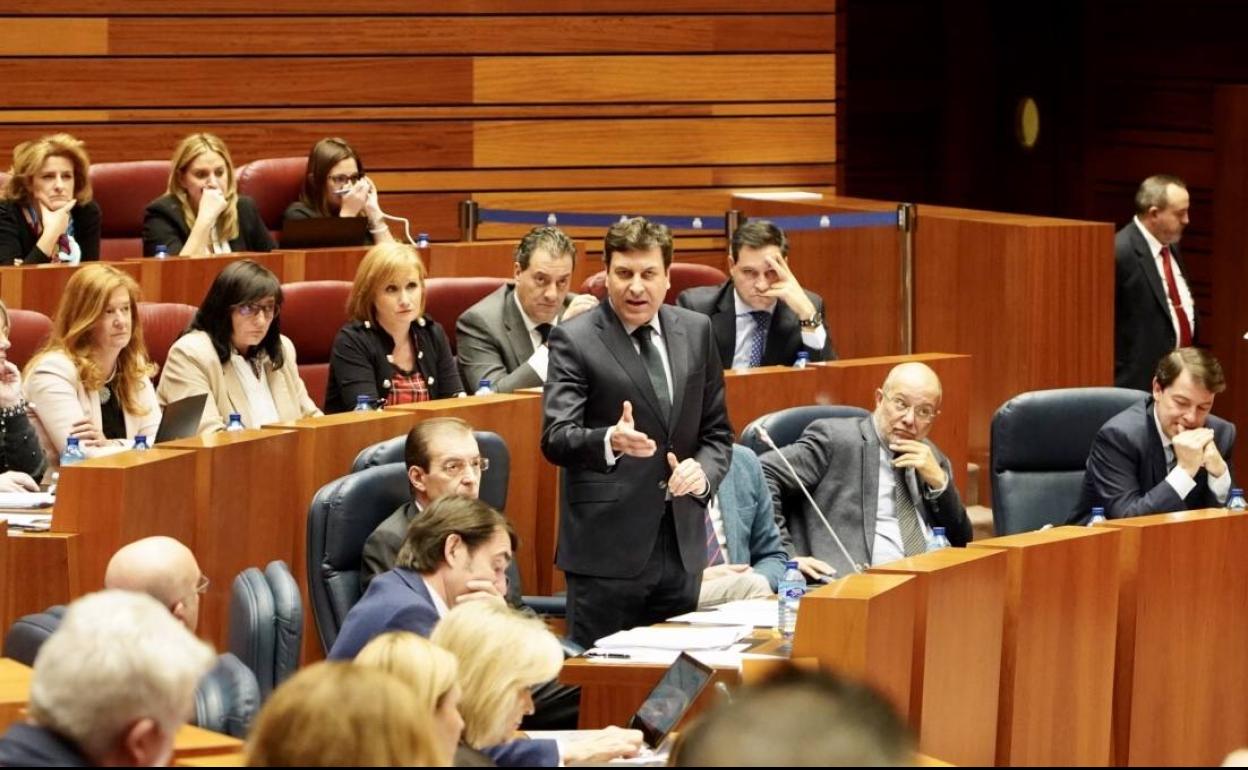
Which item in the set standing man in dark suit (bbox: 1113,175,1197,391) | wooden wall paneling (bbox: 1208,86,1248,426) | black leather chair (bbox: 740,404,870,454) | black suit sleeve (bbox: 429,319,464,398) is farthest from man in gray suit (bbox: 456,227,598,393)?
wooden wall paneling (bbox: 1208,86,1248,426)

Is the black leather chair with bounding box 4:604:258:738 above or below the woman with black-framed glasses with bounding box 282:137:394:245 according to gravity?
below

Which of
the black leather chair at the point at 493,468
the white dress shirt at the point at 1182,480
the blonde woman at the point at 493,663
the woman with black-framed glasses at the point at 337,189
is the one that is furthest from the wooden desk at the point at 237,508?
the woman with black-framed glasses at the point at 337,189

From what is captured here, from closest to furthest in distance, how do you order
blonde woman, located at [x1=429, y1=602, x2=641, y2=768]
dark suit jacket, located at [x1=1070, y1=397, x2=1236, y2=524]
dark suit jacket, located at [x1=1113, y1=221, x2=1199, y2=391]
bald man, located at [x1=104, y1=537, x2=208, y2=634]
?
blonde woman, located at [x1=429, y1=602, x2=641, y2=768]
bald man, located at [x1=104, y1=537, x2=208, y2=634]
dark suit jacket, located at [x1=1070, y1=397, x2=1236, y2=524]
dark suit jacket, located at [x1=1113, y1=221, x2=1199, y2=391]

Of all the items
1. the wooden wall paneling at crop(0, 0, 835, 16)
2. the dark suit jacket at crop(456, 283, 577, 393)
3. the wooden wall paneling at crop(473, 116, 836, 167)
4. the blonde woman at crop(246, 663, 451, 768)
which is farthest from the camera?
the wooden wall paneling at crop(473, 116, 836, 167)

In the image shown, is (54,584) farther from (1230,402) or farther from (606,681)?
(1230,402)

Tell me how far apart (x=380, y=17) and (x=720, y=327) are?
253 cm

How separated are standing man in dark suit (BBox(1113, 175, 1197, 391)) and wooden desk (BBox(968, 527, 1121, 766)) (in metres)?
3.16

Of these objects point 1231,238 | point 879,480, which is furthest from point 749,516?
point 1231,238

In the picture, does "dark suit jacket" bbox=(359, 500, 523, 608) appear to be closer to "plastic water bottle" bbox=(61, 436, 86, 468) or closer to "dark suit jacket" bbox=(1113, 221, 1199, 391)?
"plastic water bottle" bbox=(61, 436, 86, 468)

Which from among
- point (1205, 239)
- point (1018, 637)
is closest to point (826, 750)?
point (1018, 637)

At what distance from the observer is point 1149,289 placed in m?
7.08

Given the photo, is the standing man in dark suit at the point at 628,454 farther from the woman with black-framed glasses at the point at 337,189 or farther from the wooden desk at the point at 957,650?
the woman with black-framed glasses at the point at 337,189

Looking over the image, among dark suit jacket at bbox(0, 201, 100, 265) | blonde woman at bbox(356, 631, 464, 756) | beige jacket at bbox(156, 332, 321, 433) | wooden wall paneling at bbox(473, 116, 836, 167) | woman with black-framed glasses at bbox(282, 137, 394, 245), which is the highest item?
wooden wall paneling at bbox(473, 116, 836, 167)

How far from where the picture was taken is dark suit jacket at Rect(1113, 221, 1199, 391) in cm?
707
